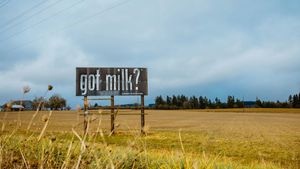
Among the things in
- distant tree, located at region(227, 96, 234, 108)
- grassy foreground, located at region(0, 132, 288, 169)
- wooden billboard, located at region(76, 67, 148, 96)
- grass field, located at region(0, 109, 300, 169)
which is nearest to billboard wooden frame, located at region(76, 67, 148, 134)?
wooden billboard, located at region(76, 67, 148, 96)

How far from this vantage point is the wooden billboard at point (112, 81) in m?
16.5

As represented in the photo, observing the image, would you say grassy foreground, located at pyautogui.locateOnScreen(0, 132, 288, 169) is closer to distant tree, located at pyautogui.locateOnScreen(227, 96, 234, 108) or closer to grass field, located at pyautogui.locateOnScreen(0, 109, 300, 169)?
grass field, located at pyautogui.locateOnScreen(0, 109, 300, 169)

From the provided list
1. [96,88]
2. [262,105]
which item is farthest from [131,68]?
[262,105]

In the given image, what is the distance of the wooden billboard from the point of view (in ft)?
54.1

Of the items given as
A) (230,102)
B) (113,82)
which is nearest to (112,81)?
(113,82)

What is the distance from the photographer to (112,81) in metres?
16.6

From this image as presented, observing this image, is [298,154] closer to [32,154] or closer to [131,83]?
[32,154]

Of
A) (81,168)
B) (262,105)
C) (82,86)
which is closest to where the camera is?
(81,168)

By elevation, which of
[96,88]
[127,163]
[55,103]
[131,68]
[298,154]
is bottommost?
[298,154]

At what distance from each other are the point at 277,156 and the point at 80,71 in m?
10.7

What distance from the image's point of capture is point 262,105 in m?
82.1

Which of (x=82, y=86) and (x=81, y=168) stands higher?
(x=82, y=86)

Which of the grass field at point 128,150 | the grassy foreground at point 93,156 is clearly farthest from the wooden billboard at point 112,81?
the grassy foreground at point 93,156

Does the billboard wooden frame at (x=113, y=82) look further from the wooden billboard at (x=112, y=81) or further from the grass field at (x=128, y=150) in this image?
the grass field at (x=128, y=150)
